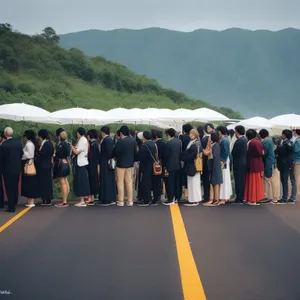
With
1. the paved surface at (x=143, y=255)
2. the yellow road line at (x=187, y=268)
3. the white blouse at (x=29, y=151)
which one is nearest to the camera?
the yellow road line at (x=187, y=268)

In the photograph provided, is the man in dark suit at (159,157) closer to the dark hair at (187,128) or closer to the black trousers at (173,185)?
the black trousers at (173,185)

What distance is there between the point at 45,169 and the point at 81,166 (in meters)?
0.84

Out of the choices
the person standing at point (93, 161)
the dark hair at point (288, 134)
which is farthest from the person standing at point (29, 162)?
the dark hair at point (288, 134)

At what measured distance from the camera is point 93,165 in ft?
48.4

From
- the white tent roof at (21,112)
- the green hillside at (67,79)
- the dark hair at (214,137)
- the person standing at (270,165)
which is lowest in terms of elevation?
the person standing at (270,165)

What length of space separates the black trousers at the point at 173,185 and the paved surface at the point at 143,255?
4.72 ft

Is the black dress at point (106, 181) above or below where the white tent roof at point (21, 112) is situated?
below

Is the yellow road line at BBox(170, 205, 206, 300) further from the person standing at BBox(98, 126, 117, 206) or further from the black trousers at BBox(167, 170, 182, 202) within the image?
the person standing at BBox(98, 126, 117, 206)

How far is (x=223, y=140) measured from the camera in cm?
1447

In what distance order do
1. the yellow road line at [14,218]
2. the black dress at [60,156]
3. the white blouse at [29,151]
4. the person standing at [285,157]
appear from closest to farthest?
the yellow road line at [14,218] → the white blouse at [29,151] → the black dress at [60,156] → the person standing at [285,157]

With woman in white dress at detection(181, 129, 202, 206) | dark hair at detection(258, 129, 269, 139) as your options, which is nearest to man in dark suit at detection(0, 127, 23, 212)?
woman in white dress at detection(181, 129, 202, 206)

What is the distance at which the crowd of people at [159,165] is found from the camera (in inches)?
559

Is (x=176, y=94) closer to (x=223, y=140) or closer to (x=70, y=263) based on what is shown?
(x=223, y=140)

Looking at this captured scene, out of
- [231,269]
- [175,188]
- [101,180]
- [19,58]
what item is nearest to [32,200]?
[101,180]
